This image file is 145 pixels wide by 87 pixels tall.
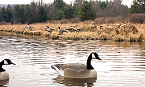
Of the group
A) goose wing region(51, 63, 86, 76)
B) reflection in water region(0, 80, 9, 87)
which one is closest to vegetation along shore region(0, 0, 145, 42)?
goose wing region(51, 63, 86, 76)

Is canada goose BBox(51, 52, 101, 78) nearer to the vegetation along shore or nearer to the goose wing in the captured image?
the goose wing

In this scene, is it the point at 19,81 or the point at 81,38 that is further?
the point at 81,38

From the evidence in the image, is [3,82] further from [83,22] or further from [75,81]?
[83,22]

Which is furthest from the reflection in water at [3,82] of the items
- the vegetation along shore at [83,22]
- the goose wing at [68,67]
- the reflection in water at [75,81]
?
the vegetation along shore at [83,22]

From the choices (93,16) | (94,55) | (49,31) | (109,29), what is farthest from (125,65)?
(93,16)

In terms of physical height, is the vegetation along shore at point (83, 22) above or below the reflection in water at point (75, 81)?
above

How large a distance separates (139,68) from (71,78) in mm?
3931

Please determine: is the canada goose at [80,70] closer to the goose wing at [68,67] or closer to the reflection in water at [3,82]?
the goose wing at [68,67]

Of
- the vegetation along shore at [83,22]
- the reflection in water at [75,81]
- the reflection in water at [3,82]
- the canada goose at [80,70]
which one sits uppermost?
the vegetation along shore at [83,22]

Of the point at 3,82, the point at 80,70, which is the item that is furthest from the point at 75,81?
the point at 3,82

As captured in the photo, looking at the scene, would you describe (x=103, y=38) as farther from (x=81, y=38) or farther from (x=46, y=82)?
(x=46, y=82)

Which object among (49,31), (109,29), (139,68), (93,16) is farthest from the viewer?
(93,16)

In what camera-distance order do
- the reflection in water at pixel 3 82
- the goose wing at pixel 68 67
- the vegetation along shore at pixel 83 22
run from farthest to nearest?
the vegetation along shore at pixel 83 22 < the goose wing at pixel 68 67 < the reflection in water at pixel 3 82

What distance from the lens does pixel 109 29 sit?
1483 inches
